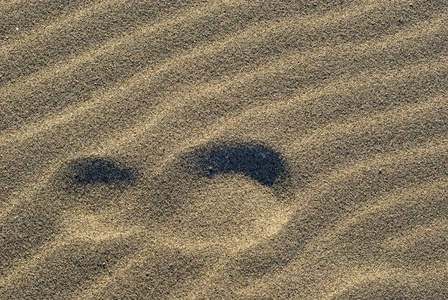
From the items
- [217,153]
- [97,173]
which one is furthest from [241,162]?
[97,173]

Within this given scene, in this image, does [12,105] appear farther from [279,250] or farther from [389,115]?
[389,115]

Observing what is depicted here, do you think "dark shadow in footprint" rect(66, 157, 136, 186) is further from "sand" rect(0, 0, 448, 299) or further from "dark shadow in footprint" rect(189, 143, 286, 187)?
"dark shadow in footprint" rect(189, 143, 286, 187)

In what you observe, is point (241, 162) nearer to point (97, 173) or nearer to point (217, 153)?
point (217, 153)

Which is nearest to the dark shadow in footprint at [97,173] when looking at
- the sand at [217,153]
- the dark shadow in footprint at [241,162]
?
the sand at [217,153]

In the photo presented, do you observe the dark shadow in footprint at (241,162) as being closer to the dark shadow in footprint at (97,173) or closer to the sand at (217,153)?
the sand at (217,153)

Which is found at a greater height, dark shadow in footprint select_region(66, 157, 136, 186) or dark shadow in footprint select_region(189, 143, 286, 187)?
dark shadow in footprint select_region(66, 157, 136, 186)

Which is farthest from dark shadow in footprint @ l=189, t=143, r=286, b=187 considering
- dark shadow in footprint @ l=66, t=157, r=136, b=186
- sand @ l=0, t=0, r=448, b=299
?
dark shadow in footprint @ l=66, t=157, r=136, b=186

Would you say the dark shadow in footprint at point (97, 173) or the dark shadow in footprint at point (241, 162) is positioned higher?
the dark shadow in footprint at point (97, 173)
